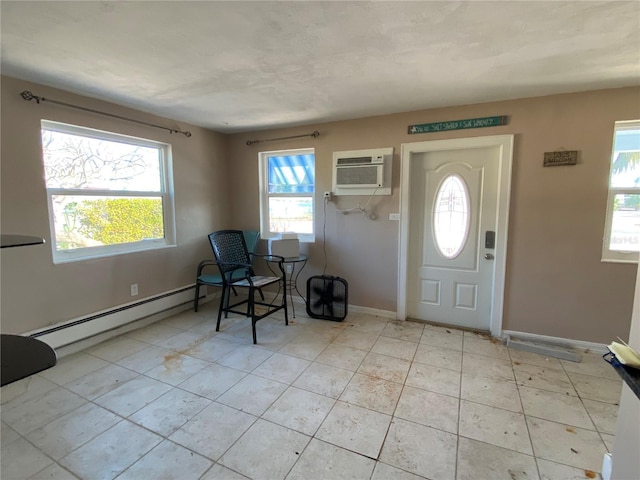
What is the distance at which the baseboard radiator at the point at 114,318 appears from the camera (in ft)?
8.24

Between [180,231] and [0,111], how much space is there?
5.77 feet

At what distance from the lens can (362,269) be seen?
11.5 ft

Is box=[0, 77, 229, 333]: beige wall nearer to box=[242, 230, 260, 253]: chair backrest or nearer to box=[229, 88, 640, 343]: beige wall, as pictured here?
box=[242, 230, 260, 253]: chair backrest

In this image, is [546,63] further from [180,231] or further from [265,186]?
[180,231]

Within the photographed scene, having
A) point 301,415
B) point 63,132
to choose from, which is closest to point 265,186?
point 63,132

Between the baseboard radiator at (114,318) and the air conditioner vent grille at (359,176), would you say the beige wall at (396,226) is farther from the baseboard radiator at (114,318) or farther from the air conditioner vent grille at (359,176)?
the air conditioner vent grille at (359,176)

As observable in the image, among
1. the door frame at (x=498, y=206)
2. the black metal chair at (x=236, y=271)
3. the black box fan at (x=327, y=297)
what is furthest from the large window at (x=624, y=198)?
the black metal chair at (x=236, y=271)

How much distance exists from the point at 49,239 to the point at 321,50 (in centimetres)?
260

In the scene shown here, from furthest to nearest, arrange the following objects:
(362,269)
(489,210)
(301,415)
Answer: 1. (362,269)
2. (489,210)
3. (301,415)

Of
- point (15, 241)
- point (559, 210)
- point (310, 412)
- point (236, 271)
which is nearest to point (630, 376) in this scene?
point (310, 412)

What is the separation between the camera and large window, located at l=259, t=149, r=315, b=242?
3773 mm

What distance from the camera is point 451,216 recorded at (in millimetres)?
3119

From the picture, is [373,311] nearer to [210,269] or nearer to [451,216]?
[451,216]

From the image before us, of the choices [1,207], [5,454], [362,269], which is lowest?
[5,454]
